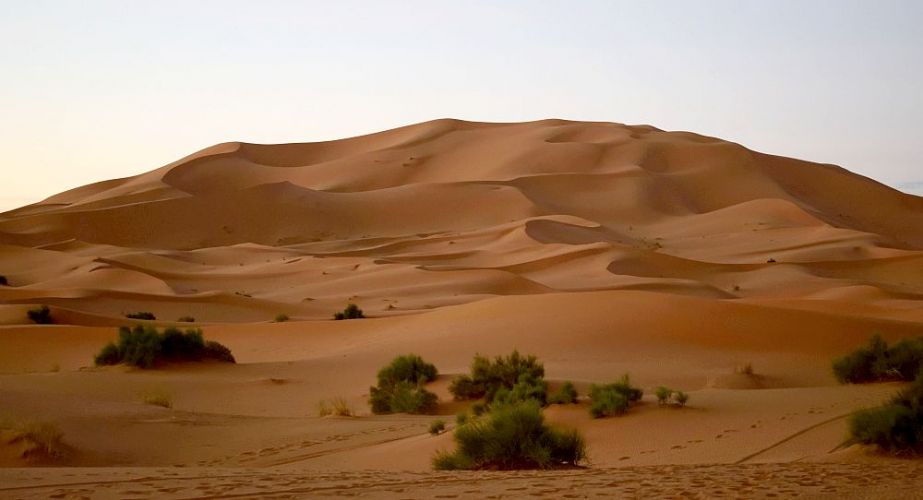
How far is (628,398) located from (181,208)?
173 ft

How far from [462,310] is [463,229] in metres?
35.0

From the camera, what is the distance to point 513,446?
8.56m

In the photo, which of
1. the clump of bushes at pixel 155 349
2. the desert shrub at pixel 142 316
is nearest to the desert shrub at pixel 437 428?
the clump of bushes at pixel 155 349

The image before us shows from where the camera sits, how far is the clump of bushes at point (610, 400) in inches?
435

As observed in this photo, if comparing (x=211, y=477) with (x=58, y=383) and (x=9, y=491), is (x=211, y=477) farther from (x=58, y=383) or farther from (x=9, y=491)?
(x=58, y=383)

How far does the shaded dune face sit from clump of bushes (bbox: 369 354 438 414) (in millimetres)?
11910

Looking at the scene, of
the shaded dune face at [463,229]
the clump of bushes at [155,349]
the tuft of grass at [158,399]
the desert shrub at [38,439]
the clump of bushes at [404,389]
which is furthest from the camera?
the shaded dune face at [463,229]

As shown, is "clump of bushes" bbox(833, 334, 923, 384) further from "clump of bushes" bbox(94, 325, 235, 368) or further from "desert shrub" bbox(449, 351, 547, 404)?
"clump of bushes" bbox(94, 325, 235, 368)

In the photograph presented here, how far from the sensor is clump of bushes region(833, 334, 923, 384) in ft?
44.9

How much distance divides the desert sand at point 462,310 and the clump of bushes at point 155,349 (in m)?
0.69

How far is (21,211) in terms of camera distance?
6962 centimetres

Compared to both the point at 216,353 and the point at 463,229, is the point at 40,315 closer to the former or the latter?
the point at 216,353

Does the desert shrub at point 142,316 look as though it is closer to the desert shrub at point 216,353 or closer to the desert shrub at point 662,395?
the desert shrub at point 216,353

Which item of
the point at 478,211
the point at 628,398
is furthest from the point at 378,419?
the point at 478,211
